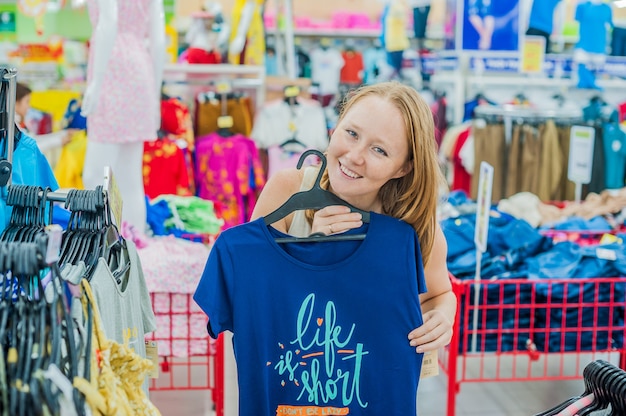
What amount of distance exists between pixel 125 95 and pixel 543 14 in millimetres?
4383

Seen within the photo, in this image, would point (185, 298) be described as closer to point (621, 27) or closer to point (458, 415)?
point (458, 415)

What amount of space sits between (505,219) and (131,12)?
1.97 metres

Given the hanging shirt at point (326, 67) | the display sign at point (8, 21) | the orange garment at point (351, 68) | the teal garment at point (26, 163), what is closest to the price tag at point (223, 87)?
the teal garment at point (26, 163)

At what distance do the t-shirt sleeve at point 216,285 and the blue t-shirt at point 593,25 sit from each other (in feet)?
17.2

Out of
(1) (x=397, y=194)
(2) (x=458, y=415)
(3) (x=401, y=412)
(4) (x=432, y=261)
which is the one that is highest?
(1) (x=397, y=194)

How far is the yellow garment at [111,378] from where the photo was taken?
1.06m

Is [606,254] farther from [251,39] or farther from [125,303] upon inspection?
[251,39]

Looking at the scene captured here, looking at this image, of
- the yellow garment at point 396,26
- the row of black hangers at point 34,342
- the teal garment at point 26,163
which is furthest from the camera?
the yellow garment at point 396,26

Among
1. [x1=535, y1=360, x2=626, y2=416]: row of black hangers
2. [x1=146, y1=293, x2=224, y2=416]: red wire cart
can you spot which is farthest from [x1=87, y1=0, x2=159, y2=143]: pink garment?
[x1=535, y1=360, x2=626, y2=416]: row of black hangers

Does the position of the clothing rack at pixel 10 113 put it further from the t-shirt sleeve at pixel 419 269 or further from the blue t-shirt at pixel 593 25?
the blue t-shirt at pixel 593 25

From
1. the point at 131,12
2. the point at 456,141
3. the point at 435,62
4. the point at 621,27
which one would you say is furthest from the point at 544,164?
the point at 131,12

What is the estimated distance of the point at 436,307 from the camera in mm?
1753

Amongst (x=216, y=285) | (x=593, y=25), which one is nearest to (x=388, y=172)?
(x=216, y=285)

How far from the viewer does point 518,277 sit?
9.49 feet
